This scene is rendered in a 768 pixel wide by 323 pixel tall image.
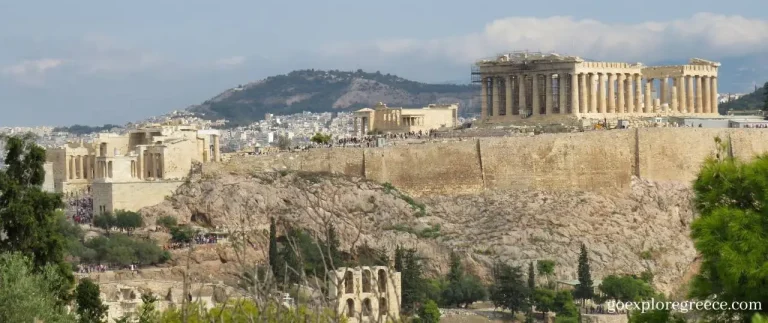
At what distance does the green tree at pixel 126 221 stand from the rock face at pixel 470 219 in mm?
1023

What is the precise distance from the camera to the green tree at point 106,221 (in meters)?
67.6

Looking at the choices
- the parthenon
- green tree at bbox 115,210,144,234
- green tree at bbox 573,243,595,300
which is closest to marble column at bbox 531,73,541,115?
the parthenon

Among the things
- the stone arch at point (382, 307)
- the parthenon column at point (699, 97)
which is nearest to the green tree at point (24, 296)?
the stone arch at point (382, 307)

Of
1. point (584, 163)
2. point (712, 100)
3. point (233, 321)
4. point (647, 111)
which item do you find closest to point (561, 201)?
point (584, 163)

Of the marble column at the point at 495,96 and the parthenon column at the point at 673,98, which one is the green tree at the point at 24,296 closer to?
the marble column at the point at 495,96

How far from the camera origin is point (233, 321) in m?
24.7

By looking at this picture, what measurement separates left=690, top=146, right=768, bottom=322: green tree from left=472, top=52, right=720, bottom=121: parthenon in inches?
2110

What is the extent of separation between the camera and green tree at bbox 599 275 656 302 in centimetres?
6594

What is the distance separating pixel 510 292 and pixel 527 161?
42.6ft

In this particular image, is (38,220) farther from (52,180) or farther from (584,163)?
(584,163)

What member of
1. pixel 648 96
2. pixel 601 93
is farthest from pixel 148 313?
pixel 648 96

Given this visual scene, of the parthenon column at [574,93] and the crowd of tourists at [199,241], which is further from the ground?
the parthenon column at [574,93]

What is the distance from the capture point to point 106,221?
67562mm

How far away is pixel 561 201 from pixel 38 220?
36.4 meters
